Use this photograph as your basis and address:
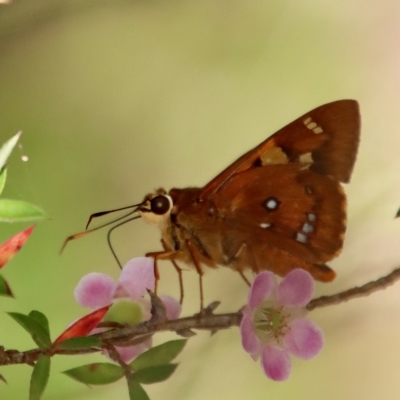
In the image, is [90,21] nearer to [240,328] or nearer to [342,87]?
[342,87]

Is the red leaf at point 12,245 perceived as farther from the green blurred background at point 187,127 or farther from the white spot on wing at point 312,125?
the white spot on wing at point 312,125

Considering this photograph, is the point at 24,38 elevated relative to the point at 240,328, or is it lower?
elevated

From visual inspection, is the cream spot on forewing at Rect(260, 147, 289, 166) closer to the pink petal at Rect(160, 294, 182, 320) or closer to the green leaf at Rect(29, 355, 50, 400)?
the pink petal at Rect(160, 294, 182, 320)

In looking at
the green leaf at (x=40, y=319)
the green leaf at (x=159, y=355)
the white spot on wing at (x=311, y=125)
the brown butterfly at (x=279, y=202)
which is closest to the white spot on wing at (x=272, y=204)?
the brown butterfly at (x=279, y=202)

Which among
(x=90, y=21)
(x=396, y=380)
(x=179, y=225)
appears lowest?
(x=396, y=380)

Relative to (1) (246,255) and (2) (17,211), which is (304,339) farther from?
(2) (17,211)

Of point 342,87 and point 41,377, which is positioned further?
point 342,87

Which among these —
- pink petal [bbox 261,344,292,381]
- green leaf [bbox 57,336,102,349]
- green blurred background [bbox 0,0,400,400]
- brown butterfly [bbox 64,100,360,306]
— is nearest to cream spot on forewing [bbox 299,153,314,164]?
brown butterfly [bbox 64,100,360,306]

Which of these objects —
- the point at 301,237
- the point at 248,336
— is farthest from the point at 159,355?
the point at 301,237

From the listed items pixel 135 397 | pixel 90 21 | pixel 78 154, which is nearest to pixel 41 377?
pixel 135 397
